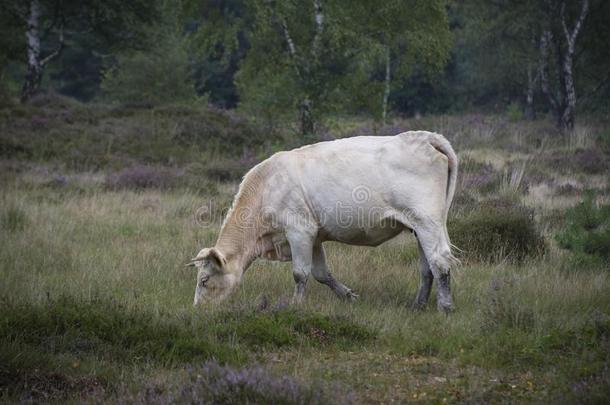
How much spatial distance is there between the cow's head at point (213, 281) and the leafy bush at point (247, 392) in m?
2.61

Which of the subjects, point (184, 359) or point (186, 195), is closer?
point (184, 359)

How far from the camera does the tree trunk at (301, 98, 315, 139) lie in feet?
62.8

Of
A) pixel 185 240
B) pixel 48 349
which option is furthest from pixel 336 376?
pixel 185 240

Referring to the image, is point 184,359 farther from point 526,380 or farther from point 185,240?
point 185,240

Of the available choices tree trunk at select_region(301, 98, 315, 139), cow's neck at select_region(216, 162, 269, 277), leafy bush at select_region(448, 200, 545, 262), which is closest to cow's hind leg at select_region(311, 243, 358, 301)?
cow's neck at select_region(216, 162, 269, 277)

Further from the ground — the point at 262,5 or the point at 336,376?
the point at 262,5

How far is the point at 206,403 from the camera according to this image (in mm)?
4508

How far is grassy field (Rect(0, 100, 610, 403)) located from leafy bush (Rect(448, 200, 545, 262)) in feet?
Answer: 0.07

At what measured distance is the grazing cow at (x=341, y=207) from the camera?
7.21 m

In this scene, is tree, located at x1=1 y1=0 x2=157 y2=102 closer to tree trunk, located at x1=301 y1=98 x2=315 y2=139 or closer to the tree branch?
the tree branch

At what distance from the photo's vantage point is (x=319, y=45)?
65.1ft

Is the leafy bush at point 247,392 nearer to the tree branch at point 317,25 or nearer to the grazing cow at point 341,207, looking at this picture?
the grazing cow at point 341,207

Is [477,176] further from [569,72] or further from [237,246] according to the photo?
[569,72]

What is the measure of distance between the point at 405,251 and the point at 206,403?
5.49 metres
